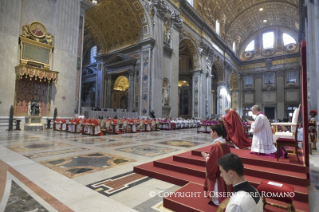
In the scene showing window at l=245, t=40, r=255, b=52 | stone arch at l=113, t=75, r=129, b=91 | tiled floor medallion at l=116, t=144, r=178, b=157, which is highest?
window at l=245, t=40, r=255, b=52

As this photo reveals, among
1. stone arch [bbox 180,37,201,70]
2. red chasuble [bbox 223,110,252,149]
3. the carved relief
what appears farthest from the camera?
stone arch [bbox 180,37,201,70]

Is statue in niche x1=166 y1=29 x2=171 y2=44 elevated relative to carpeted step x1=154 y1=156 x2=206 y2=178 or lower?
elevated

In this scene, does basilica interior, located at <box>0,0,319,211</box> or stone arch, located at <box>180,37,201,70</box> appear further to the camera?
stone arch, located at <box>180,37,201,70</box>

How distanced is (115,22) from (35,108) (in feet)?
41.0

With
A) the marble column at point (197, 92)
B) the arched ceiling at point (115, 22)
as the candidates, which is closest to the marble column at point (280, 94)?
the marble column at point (197, 92)

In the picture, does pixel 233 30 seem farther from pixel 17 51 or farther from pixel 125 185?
pixel 125 185

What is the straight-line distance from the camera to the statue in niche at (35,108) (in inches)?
412

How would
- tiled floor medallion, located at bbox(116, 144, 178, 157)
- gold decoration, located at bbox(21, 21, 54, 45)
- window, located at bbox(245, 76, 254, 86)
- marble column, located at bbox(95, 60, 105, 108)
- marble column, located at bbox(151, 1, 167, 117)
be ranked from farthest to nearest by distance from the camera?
window, located at bbox(245, 76, 254, 86) < marble column, located at bbox(95, 60, 105, 108) < marble column, located at bbox(151, 1, 167, 117) < gold decoration, located at bbox(21, 21, 54, 45) < tiled floor medallion, located at bbox(116, 144, 178, 157)

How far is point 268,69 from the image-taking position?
1387 inches

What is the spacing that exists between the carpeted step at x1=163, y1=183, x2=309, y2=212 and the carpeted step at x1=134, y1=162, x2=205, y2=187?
1.75ft

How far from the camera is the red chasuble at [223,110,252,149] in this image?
501cm

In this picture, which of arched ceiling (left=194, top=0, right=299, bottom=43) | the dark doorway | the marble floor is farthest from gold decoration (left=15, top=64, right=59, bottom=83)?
the dark doorway

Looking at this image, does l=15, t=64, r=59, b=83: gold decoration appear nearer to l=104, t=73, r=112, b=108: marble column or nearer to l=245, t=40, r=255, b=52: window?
l=104, t=73, r=112, b=108: marble column

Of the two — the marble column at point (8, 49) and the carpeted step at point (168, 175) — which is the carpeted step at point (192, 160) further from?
the marble column at point (8, 49)
